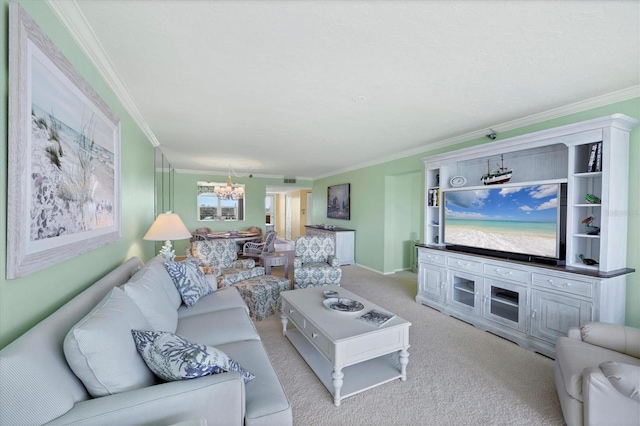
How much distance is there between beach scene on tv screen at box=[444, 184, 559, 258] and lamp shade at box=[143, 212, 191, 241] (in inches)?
139

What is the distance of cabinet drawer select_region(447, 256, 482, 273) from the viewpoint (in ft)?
10.4

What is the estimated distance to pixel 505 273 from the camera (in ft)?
9.51

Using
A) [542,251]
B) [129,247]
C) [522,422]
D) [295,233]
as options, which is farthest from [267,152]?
[295,233]

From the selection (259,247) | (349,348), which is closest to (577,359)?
(349,348)

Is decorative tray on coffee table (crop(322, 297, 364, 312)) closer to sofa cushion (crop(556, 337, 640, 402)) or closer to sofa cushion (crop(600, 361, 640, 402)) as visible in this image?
sofa cushion (crop(556, 337, 640, 402))

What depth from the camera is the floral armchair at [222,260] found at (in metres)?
3.79

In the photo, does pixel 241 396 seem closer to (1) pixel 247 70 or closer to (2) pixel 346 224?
(1) pixel 247 70

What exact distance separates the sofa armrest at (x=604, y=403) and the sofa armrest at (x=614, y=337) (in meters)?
0.56

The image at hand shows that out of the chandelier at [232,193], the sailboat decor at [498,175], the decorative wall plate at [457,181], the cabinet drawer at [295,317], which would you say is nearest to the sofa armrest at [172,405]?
the cabinet drawer at [295,317]

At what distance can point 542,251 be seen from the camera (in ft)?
9.09

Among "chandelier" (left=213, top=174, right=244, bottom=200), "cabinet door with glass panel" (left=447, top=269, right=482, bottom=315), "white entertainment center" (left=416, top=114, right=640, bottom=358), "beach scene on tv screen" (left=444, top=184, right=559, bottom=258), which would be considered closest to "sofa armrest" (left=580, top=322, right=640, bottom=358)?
"white entertainment center" (left=416, top=114, right=640, bottom=358)

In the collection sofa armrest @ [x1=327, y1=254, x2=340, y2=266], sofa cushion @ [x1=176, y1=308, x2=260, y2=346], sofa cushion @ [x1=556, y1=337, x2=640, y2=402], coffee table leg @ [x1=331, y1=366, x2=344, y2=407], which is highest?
sofa armrest @ [x1=327, y1=254, x2=340, y2=266]

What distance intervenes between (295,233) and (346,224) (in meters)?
4.73

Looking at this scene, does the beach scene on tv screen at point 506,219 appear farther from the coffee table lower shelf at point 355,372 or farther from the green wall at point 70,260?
the green wall at point 70,260
